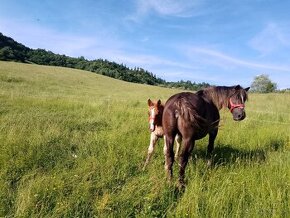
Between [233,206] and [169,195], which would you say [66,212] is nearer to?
[169,195]

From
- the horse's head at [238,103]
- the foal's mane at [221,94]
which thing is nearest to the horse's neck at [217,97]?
the foal's mane at [221,94]

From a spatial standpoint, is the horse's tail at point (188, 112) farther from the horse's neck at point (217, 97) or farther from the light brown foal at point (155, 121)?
the horse's neck at point (217, 97)

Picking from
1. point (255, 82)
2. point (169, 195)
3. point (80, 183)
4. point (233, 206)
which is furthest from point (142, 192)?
point (255, 82)

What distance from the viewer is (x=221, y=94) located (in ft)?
23.6

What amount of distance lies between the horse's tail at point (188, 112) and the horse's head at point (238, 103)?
1392 mm

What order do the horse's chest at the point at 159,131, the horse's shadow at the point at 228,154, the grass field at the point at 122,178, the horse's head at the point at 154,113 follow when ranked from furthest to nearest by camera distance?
1. the horse's shadow at the point at 228,154
2. the horse's chest at the point at 159,131
3. the horse's head at the point at 154,113
4. the grass field at the point at 122,178

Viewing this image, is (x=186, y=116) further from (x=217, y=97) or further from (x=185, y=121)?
(x=217, y=97)

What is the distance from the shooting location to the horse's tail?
19.4 ft

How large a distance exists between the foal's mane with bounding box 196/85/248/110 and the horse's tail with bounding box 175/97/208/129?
1.17m

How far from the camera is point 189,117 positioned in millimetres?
5895

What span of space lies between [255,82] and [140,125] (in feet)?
248

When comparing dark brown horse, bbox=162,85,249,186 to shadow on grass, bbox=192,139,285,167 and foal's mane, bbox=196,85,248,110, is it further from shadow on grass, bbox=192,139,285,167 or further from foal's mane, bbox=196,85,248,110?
shadow on grass, bbox=192,139,285,167

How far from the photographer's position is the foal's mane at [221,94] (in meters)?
7.17

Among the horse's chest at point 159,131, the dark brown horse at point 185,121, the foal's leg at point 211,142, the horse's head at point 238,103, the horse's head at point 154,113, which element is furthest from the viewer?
the foal's leg at point 211,142
